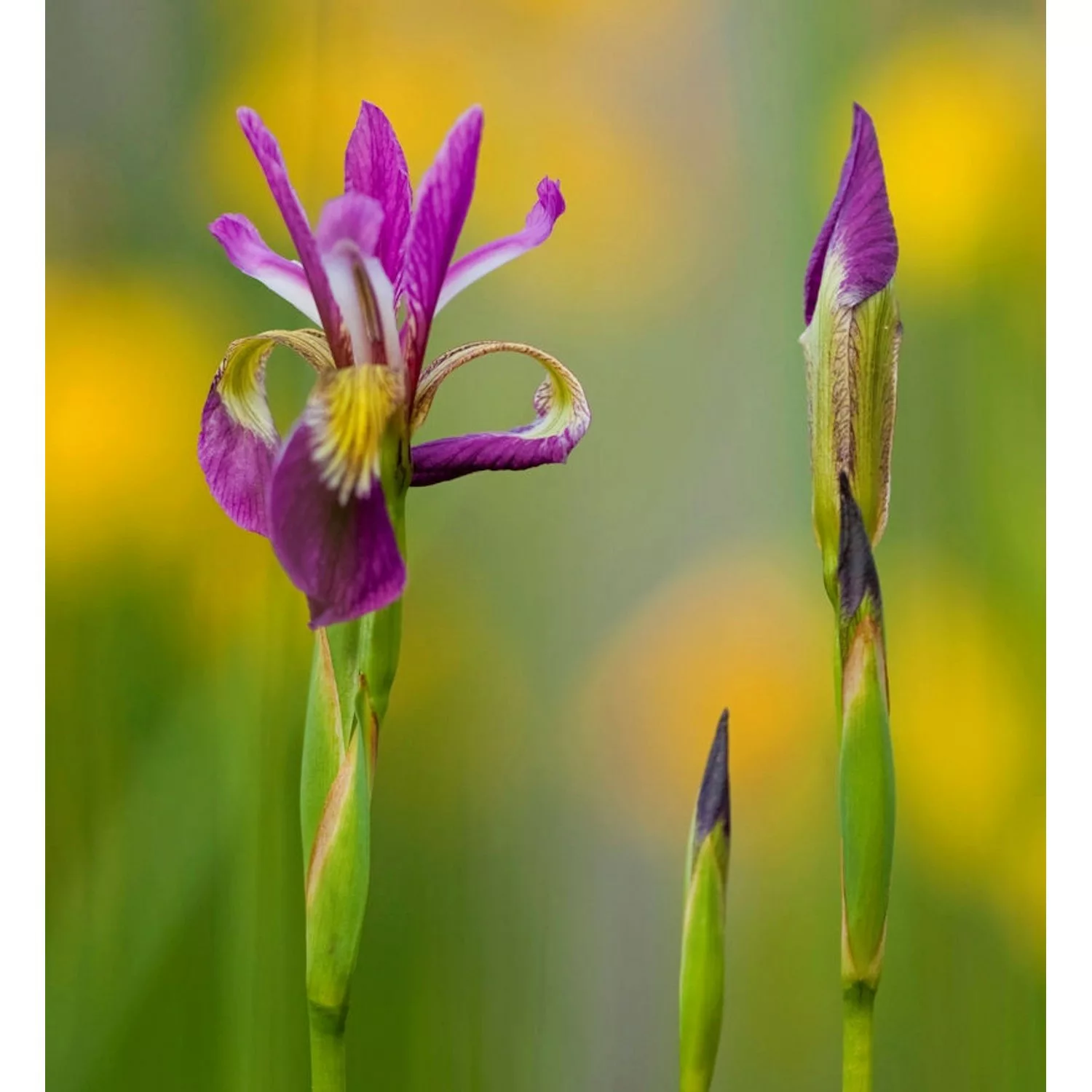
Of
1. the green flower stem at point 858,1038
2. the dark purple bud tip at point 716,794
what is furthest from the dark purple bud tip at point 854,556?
the green flower stem at point 858,1038

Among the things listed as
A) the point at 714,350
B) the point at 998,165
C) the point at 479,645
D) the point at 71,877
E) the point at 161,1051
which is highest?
the point at 998,165

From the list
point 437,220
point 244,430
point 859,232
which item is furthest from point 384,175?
point 859,232

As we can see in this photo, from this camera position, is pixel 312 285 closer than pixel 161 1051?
Yes

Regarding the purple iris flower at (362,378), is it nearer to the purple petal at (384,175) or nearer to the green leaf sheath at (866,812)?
the purple petal at (384,175)

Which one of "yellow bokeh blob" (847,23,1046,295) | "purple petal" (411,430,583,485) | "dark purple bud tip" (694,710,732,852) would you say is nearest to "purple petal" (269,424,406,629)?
"purple petal" (411,430,583,485)

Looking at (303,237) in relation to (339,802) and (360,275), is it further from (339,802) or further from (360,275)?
(339,802)

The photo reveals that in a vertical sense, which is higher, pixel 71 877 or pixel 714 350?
pixel 714 350
